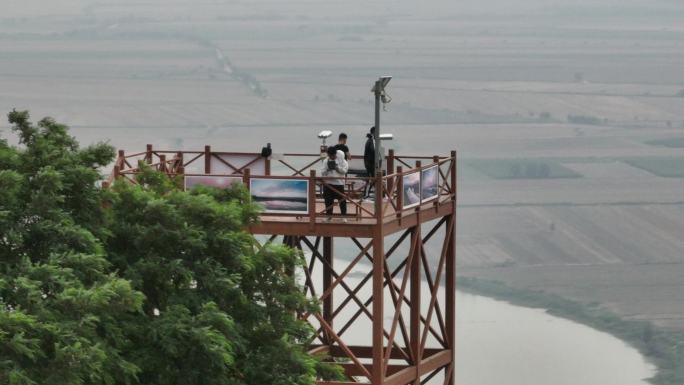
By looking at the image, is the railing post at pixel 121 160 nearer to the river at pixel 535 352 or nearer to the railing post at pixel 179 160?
the railing post at pixel 179 160

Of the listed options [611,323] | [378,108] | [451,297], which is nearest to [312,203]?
[378,108]

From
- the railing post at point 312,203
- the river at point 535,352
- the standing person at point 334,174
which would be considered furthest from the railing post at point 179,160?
the river at point 535,352

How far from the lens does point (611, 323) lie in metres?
155

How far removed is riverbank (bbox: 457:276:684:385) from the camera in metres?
141

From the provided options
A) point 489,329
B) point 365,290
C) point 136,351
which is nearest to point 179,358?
point 136,351

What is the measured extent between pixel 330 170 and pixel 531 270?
143370 millimetres

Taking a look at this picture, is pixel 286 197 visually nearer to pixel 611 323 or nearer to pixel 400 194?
pixel 400 194

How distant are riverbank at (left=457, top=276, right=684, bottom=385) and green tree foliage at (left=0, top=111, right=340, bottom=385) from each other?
Answer: 102 m

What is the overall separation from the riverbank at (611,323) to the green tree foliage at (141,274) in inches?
4005

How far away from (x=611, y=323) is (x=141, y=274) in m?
129

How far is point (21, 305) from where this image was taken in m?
24.8

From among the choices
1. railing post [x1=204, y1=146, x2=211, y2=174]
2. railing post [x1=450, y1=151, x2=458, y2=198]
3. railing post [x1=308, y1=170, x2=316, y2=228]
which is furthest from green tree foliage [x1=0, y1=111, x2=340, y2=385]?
railing post [x1=204, y1=146, x2=211, y2=174]

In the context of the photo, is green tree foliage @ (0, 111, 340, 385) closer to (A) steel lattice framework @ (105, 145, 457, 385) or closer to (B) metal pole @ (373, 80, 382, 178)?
(A) steel lattice framework @ (105, 145, 457, 385)

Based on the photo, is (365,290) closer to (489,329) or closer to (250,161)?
(489,329)
